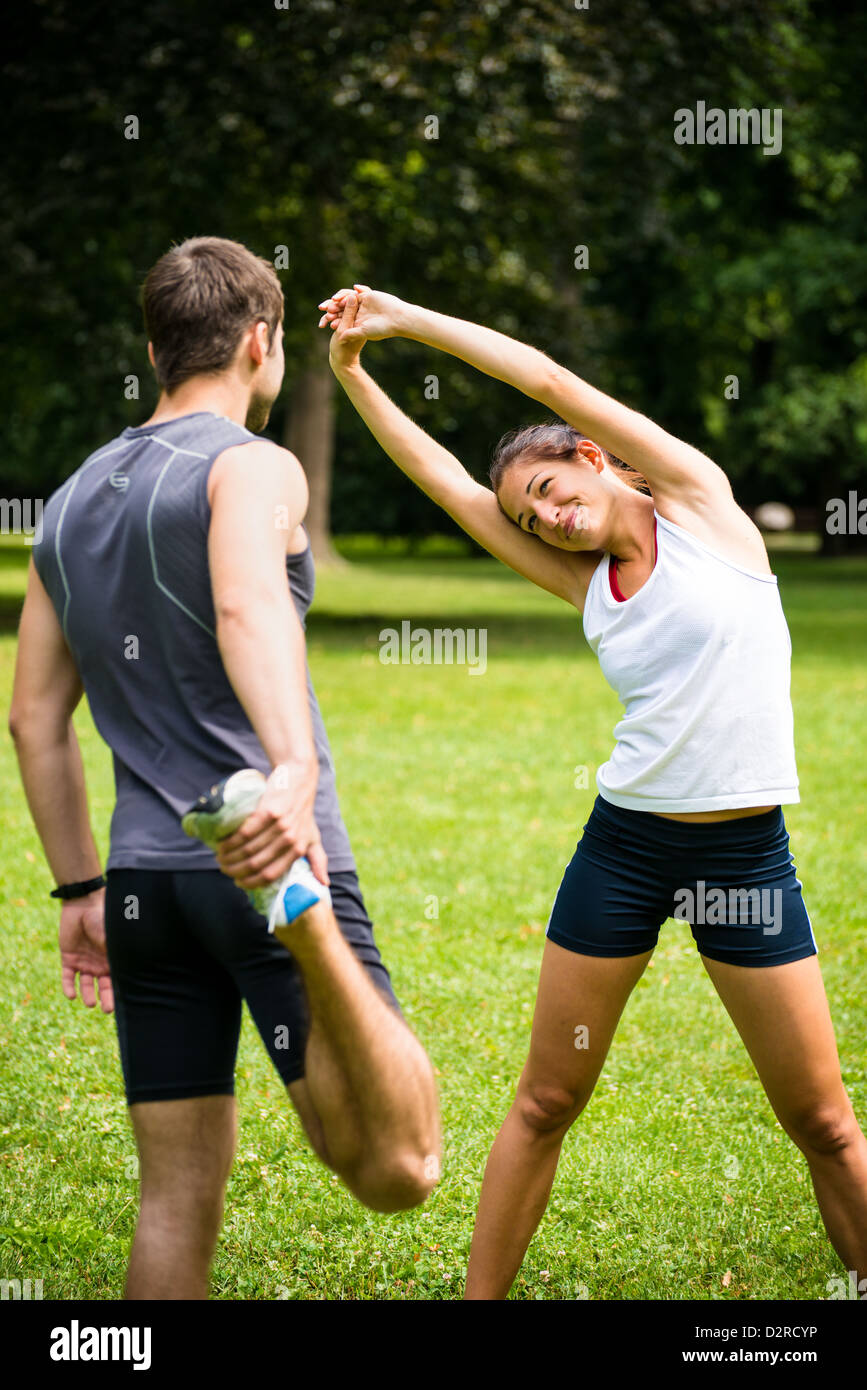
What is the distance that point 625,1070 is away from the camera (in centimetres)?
516

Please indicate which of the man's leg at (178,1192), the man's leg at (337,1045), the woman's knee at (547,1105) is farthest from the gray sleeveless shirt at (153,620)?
the woman's knee at (547,1105)

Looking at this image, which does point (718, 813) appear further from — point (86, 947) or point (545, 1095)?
point (86, 947)

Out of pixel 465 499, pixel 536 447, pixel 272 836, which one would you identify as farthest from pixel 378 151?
pixel 272 836

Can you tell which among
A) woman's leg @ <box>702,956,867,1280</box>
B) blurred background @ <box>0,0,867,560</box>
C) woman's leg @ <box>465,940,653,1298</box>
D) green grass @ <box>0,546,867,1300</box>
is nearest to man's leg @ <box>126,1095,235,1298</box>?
woman's leg @ <box>465,940,653,1298</box>

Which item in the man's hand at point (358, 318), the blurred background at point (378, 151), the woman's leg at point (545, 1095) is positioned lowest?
the woman's leg at point (545, 1095)

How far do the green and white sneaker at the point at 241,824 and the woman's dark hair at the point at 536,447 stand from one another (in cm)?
130

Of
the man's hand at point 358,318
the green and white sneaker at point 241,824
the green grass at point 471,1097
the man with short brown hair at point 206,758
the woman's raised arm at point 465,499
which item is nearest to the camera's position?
the green and white sneaker at point 241,824

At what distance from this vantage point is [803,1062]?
120 inches

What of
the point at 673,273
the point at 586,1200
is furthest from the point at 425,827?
the point at 673,273

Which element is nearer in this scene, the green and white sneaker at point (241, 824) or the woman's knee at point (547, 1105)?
the green and white sneaker at point (241, 824)

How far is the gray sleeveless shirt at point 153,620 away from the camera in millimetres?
2424

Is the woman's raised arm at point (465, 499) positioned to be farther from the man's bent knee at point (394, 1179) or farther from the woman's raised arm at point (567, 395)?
the man's bent knee at point (394, 1179)

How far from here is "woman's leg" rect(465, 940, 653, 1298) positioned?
3.16 meters

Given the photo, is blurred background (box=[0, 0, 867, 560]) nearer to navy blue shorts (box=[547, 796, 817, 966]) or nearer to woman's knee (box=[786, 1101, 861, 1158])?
navy blue shorts (box=[547, 796, 817, 966])
